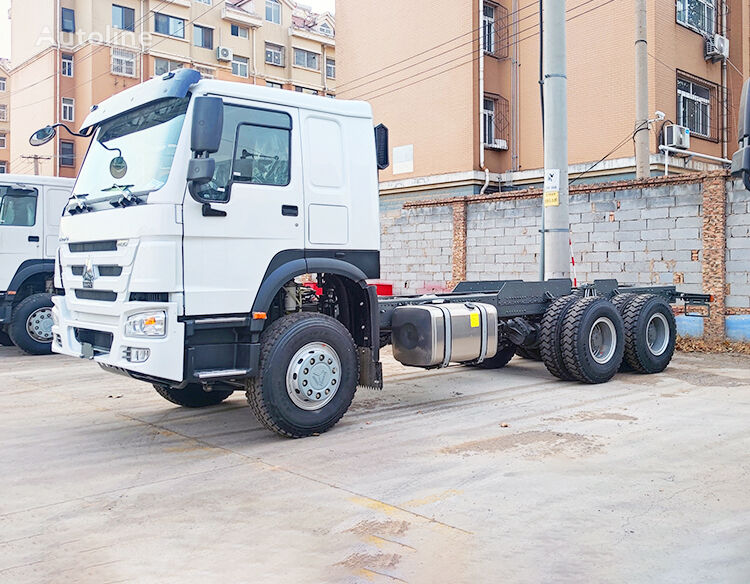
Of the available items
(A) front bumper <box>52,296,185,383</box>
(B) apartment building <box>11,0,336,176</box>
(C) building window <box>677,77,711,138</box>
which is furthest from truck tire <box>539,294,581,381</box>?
(B) apartment building <box>11,0,336,176</box>

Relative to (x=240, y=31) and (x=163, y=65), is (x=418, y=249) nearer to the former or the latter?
(x=163, y=65)

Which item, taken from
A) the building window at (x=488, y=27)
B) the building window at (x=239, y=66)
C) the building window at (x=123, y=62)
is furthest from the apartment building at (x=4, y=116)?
the building window at (x=488, y=27)

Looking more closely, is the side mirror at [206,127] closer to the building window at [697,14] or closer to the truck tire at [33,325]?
the truck tire at [33,325]

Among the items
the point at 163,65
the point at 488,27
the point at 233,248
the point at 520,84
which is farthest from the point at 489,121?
the point at 163,65

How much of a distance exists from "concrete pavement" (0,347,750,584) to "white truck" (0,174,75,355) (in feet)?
15.2

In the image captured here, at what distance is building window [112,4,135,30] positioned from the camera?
4341 cm

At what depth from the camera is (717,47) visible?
70.8 ft

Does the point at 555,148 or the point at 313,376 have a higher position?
the point at 555,148

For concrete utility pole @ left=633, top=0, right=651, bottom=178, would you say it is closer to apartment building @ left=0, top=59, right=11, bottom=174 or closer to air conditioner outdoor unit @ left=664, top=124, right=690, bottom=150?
air conditioner outdoor unit @ left=664, top=124, right=690, bottom=150

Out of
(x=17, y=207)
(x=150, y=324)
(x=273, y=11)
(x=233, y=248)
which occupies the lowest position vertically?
(x=150, y=324)

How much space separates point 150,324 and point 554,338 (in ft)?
16.6

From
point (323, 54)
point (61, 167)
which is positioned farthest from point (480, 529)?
point (323, 54)

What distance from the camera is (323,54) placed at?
53.1m

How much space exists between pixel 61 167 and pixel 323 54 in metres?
19.4
